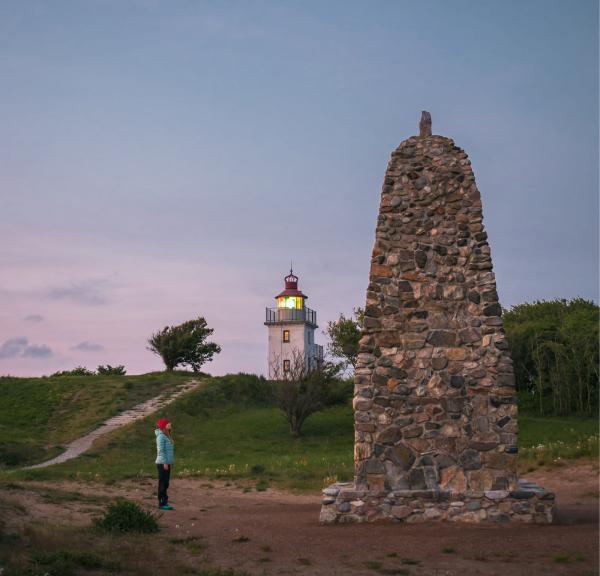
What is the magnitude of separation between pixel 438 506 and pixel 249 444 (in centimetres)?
1763

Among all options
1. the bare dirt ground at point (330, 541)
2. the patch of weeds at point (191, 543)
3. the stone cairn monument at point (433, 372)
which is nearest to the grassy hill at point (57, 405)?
the bare dirt ground at point (330, 541)

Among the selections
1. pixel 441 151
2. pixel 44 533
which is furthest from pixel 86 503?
pixel 441 151

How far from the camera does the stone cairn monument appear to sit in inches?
505

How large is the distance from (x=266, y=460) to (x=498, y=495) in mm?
13301

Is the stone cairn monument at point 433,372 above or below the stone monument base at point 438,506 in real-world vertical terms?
above

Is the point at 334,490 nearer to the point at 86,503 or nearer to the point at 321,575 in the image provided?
the point at 321,575

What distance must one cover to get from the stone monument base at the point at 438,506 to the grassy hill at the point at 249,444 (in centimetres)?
633

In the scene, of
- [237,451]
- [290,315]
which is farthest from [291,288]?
[237,451]

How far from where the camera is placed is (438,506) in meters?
12.8

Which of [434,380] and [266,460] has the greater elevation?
[434,380]

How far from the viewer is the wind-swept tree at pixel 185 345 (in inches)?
2035

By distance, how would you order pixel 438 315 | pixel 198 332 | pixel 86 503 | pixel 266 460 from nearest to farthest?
1. pixel 438 315
2. pixel 86 503
3. pixel 266 460
4. pixel 198 332

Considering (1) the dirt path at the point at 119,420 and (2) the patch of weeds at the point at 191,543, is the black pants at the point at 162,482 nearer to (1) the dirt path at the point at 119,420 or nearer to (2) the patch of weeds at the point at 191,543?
(2) the patch of weeds at the point at 191,543

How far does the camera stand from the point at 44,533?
10.8 m
